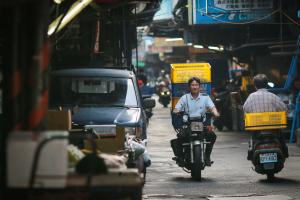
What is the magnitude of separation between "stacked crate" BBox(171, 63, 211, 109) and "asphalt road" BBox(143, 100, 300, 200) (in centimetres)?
263

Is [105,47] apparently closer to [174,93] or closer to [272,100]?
[174,93]

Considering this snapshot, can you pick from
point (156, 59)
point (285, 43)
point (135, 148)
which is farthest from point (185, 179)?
point (156, 59)

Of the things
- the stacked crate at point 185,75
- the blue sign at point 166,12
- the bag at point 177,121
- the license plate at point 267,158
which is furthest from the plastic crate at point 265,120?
the blue sign at point 166,12

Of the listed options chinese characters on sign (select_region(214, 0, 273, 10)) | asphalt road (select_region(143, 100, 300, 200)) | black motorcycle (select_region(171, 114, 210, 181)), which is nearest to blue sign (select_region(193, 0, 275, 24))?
chinese characters on sign (select_region(214, 0, 273, 10))

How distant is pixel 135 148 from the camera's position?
10.1m

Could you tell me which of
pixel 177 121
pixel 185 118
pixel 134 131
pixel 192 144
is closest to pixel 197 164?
pixel 192 144

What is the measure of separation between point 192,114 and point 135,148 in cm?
327

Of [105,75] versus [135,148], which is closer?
[135,148]

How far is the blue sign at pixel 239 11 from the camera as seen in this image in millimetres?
23234

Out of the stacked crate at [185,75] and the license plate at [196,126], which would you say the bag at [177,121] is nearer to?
the license plate at [196,126]

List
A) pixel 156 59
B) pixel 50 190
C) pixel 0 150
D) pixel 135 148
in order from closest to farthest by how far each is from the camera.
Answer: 1. pixel 50 190
2. pixel 0 150
3. pixel 135 148
4. pixel 156 59

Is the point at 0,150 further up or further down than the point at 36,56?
further down

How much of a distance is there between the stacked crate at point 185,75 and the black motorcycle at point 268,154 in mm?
8297

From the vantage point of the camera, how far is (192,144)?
13008mm
